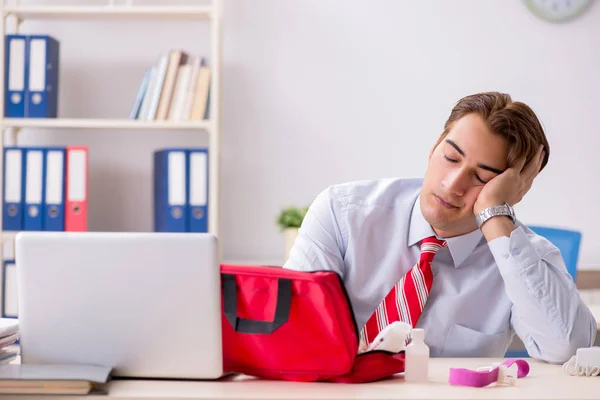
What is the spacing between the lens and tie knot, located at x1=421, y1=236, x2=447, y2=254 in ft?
5.99

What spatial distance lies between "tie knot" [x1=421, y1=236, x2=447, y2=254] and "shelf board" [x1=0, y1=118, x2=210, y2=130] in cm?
163

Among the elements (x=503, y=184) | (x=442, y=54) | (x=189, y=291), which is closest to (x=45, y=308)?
(x=189, y=291)

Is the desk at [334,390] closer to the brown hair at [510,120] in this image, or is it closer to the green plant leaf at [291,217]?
the brown hair at [510,120]

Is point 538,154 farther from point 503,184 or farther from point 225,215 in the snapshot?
point 225,215

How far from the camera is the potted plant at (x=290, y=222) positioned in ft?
11.0

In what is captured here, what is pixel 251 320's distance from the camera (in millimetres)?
1368

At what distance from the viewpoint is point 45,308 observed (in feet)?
4.30

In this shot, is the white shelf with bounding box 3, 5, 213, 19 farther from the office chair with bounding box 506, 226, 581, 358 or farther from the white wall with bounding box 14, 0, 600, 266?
the office chair with bounding box 506, 226, 581, 358

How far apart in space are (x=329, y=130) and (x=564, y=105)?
1017mm

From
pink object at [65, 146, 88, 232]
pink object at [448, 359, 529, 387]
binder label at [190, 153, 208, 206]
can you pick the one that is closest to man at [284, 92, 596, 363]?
pink object at [448, 359, 529, 387]

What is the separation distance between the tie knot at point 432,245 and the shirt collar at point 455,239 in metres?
0.02

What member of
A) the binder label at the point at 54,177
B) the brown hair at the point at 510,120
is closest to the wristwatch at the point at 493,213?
the brown hair at the point at 510,120

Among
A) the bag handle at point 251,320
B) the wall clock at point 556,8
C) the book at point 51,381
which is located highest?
the wall clock at point 556,8

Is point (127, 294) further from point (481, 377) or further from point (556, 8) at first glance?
point (556, 8)
